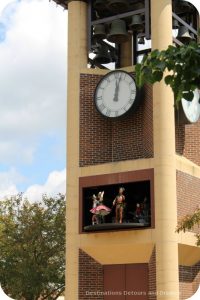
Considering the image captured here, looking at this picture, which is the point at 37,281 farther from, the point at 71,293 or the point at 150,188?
the point at 150,188

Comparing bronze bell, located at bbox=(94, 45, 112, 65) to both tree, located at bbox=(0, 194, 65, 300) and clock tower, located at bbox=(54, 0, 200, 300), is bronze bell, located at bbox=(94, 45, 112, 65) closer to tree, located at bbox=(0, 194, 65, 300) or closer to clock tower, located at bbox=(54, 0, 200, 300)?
clock tower, located at bbox=(54, 0, 200, 300)

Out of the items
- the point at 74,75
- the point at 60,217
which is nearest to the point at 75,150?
the point at 74,75

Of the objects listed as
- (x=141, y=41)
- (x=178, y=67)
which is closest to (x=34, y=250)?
(x=141, y=41)

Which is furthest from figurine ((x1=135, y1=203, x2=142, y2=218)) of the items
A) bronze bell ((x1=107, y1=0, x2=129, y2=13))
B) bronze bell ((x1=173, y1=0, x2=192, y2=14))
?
bronze bell ((x1=173, y1=0, x2=192, y2=14))

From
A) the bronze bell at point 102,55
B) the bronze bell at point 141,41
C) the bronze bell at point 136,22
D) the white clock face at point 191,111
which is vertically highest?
the bronze bell at point 141,41

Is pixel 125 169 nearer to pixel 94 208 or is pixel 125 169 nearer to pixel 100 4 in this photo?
pixel 94 208

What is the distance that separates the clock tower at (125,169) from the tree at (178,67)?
1665cm

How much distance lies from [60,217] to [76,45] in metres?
16.5

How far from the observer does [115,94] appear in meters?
25.1

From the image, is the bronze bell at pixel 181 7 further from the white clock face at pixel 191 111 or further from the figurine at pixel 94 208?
the figurine at pixel 94 208

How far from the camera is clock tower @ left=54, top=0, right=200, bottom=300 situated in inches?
925

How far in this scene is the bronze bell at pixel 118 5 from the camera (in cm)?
2644

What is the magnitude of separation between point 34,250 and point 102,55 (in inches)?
670

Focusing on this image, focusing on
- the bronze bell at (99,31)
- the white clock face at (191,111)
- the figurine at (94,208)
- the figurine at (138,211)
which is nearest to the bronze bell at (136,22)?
the bronze bell at (99,31)
